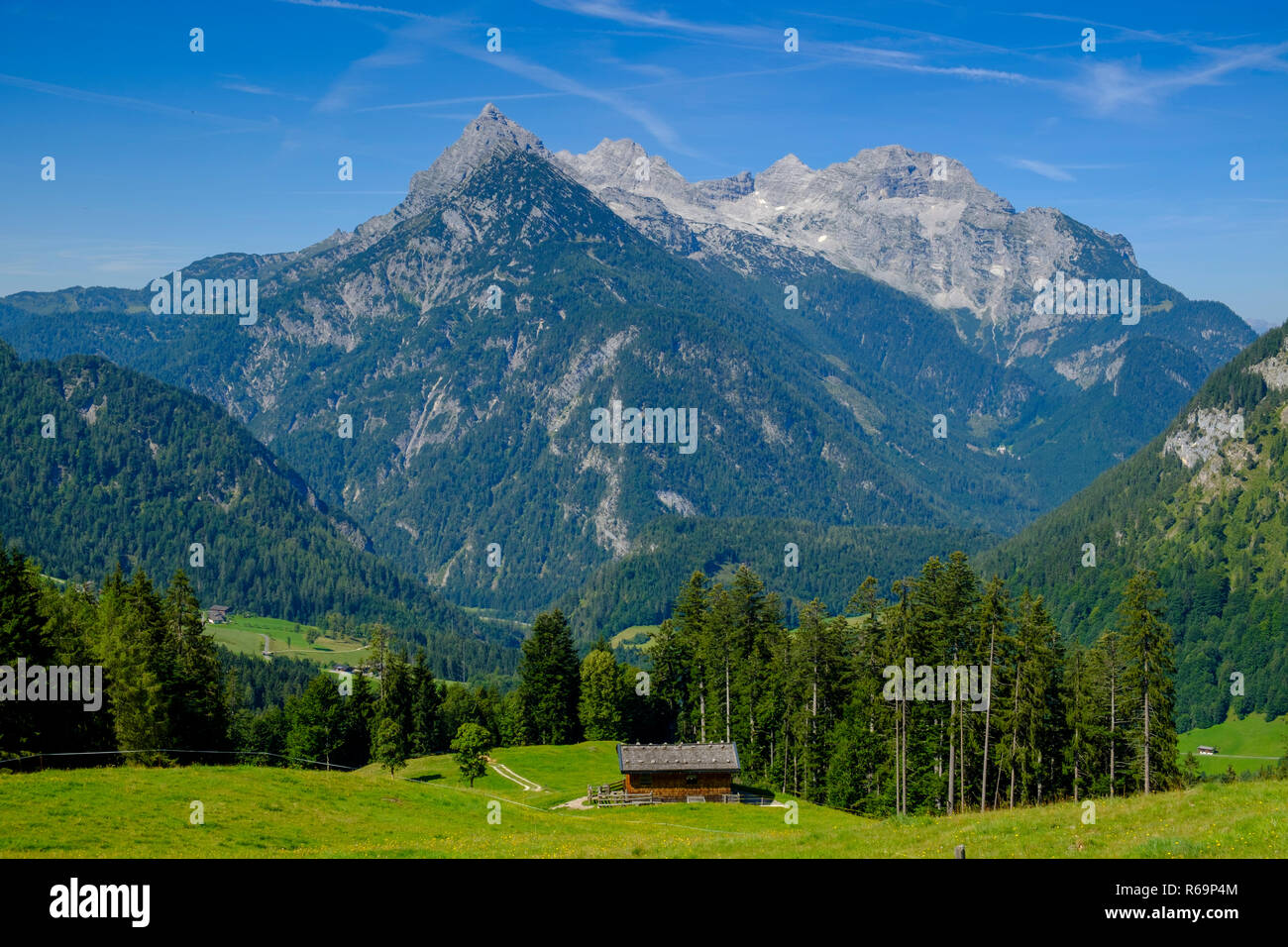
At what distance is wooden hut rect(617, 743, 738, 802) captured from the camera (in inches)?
3393

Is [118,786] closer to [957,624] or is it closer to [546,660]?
[957,624]

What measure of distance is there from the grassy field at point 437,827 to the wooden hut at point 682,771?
69.7ft

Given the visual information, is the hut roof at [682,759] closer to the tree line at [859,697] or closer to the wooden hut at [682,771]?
the wooden hut at [682,771]

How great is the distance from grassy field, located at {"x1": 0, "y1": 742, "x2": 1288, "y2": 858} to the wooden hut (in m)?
21.3

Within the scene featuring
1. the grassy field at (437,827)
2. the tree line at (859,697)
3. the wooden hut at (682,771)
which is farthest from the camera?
the wooden hut at (682,771)

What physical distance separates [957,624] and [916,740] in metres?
9.85

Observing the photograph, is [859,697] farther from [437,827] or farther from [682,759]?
[437,827]

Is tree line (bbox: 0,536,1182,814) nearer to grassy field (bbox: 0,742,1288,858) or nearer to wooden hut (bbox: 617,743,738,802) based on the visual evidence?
wooden hut (bbox: 617,743,738,802)

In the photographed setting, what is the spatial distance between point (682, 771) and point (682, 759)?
0.94 metres

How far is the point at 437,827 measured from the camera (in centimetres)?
5222

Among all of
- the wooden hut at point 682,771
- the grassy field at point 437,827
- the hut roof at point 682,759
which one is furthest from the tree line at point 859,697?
the grassy field at point 437,827

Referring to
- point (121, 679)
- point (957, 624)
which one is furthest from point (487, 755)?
point (957, 624)

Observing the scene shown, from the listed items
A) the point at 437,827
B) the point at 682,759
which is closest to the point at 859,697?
the point at 682,759

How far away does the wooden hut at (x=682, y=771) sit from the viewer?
86188mm
